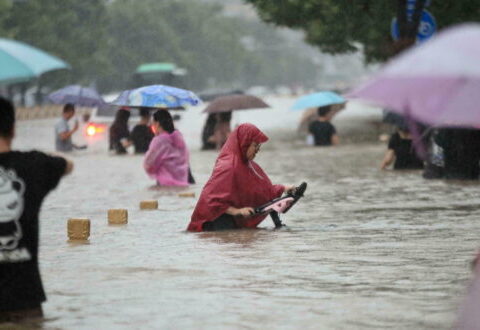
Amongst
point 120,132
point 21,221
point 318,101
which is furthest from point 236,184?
point 318,101

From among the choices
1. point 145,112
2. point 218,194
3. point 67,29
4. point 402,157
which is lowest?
point 218,194

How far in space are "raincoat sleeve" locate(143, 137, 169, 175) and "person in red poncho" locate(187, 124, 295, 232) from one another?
6.91 metres

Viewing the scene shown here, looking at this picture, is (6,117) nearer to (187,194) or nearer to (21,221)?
(21,221)

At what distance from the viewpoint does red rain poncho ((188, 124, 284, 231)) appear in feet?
43.7

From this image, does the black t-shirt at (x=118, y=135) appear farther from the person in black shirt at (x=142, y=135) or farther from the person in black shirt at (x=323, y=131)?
the person in black shirt at (x=323, y=131)

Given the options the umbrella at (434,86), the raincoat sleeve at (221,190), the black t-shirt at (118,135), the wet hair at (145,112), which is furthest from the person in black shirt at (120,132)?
the umbrella at (434,86)

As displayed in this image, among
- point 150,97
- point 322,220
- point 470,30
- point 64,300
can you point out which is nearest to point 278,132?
point 150,97

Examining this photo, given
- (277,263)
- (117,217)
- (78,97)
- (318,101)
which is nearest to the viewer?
(277,263)

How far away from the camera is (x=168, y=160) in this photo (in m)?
20.9

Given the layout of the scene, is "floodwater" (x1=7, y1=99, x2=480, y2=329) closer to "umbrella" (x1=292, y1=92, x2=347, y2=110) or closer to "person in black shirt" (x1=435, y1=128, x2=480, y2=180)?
"person in black shirt" (x1=435, y1=128, x2=480, y2=180)

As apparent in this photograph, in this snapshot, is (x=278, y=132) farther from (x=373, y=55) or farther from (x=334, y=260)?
(x=334, y=260)

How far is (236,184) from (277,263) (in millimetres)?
2630

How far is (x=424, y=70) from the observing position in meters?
6.09

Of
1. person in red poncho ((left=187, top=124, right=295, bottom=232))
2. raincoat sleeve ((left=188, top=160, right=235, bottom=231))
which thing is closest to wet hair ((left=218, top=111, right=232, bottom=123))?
person in red poncho ((left=187, top=124, right=295, bottom=232))
